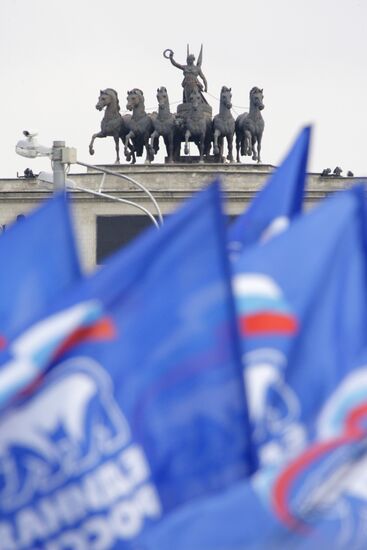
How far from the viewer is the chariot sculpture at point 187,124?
250 ft

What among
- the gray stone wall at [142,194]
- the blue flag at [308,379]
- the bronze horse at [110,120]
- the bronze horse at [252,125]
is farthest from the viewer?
the gray stone wall at [142,194]

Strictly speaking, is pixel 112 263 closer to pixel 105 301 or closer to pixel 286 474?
pixel 105 301

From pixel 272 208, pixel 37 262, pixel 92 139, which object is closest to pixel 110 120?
pixel 92 139

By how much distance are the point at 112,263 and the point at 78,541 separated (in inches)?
46.8

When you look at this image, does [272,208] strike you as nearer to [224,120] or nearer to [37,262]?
[37,262]

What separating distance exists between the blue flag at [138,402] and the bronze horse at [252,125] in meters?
65.3

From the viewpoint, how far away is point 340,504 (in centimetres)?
1132

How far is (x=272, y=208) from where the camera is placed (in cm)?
1445

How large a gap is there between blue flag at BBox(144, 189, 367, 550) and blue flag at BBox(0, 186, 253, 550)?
0.83 ft

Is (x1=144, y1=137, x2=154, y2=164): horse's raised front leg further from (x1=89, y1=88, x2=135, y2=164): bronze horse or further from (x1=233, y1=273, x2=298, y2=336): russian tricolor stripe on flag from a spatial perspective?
(x1=233, y1=273, x2=298, y2=336): russian tricolor stripe on flag

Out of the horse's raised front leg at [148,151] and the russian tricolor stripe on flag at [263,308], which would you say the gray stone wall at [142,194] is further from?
the russian tricolor stripe on flag at [263,308]

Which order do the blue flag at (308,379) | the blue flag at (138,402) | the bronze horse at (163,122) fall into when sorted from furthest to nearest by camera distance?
the bronze horse at (163,122)
the blue flag at (138,402)
the blue flag at (308,379)

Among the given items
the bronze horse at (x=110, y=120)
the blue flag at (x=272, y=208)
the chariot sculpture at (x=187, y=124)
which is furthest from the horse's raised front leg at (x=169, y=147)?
the blue flag at (x=272, y=208)

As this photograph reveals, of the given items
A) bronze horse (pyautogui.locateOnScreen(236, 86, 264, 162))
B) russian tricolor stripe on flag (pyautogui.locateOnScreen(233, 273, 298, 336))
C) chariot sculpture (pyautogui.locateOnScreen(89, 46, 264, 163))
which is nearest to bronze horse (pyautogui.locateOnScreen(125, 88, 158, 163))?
chariot sculpture (pyautogui.locateOnScreen(89, 46, 264, 163))
